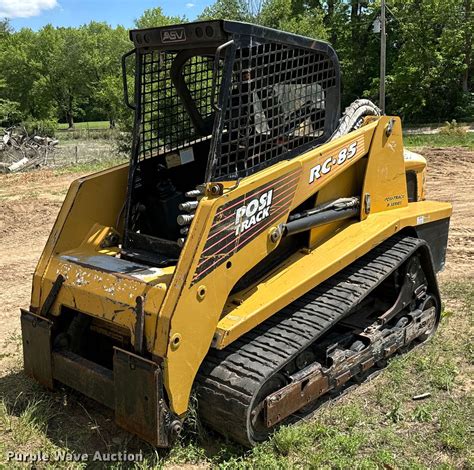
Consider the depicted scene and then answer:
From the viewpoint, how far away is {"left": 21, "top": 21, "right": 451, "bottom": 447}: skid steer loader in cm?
331

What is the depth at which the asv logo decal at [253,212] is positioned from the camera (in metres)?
3.44

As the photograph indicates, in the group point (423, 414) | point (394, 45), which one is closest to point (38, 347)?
point (423, 414)

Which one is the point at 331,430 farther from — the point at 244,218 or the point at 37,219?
the point at 37,219

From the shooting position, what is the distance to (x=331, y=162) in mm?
4102

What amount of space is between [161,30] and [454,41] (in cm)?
3192

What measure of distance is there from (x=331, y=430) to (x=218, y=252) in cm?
132

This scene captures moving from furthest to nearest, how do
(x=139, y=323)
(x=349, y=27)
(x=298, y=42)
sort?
(x=349, y=27)
(x=298, y=42)
(x=139, y=323)

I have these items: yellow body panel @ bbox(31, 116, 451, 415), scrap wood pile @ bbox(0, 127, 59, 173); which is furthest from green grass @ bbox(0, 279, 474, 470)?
scrap wood pile @ bbox(0, 127, 59, 173)

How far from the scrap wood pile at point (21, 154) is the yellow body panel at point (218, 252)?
1470 cm

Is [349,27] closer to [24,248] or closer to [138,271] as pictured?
[24,248]

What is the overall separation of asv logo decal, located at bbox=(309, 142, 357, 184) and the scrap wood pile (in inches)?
604

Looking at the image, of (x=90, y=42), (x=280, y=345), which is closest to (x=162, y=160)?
(x=280, y=345)

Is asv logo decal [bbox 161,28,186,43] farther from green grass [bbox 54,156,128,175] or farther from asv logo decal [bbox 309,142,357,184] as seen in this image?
green grass [bbox 54,156,128,175]

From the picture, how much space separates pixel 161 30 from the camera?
3742 millimetres
